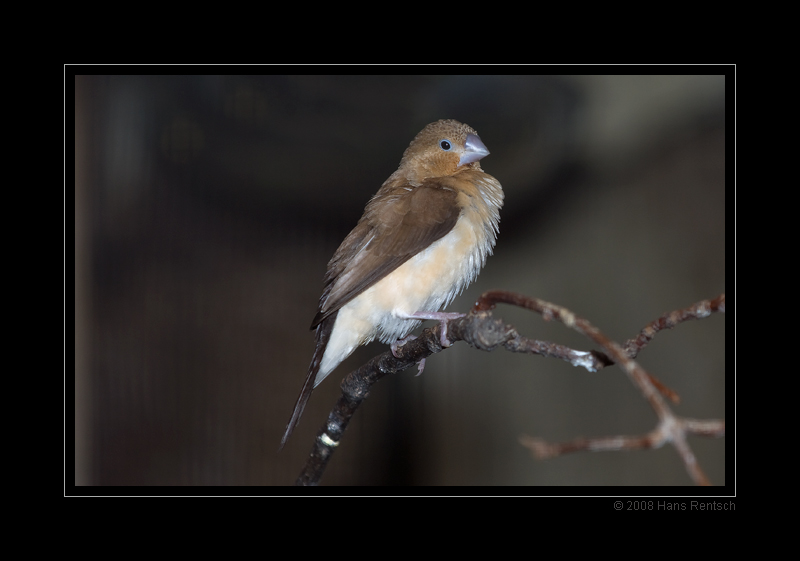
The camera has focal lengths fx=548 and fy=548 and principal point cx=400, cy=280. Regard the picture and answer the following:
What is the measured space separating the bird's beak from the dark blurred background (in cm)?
39

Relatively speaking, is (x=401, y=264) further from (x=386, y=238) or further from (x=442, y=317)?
(x=442, y=317)

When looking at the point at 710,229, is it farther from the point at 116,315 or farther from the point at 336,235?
the point at 116,315

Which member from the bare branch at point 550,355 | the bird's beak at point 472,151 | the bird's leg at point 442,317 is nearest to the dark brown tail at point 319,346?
the bare branch at point 550,355

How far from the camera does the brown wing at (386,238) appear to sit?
1772 millimetres

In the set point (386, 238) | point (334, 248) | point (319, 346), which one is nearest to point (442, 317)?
point (386, 238)

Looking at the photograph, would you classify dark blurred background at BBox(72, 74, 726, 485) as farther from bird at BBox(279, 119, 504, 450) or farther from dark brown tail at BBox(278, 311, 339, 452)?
dark brown tail at BBox(278, 311, 339, 452)

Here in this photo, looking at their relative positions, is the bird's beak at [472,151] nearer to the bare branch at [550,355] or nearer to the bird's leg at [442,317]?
the bird's leg at [442,317]

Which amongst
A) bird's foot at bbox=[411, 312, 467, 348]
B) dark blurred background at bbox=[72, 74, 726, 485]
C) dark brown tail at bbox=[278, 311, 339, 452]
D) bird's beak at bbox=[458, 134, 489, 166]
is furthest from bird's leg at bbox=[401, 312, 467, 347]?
dark blurred background at bbox=[72, 74, 726, 485]

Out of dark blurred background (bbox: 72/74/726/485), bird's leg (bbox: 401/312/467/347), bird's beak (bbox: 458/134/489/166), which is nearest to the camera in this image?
Answer: bird's leg (bbox: 401/312/467/347)

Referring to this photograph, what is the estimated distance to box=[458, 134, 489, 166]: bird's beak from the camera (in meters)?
2.18

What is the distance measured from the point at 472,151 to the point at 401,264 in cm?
68

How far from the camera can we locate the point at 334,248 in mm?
2898

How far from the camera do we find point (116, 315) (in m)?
2.47

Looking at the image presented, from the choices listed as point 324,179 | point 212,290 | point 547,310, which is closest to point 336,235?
point 324,179
